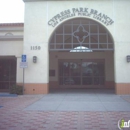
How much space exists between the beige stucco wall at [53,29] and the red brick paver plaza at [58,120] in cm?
643

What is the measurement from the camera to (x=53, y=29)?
15258 millimetres

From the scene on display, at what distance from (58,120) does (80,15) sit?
994 cm

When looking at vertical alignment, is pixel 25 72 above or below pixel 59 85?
above

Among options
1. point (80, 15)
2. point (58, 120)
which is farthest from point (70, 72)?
point (58, 120)

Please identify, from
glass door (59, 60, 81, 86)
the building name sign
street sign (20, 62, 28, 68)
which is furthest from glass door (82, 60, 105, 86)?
street sign (20, 62, 28, 68)

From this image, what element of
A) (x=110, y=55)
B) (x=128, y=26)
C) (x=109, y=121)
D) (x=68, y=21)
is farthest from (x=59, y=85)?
(x=109, y=121)

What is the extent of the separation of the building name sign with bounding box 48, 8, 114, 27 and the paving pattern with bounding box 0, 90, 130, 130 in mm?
8360

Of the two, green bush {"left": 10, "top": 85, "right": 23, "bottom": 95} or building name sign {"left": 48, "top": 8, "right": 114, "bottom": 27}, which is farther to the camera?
building name sign {"left": 48, "top": 8, "right": 114, "bottom": 27}

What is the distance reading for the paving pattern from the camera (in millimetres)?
6535

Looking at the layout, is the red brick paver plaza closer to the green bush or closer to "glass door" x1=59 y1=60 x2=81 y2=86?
the green bush

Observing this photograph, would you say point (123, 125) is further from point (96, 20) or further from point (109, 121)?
point (96, 20)

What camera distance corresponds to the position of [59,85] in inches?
829

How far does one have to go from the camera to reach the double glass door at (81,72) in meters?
21.1

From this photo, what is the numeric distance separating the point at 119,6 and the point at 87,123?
1098cm
